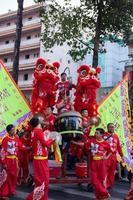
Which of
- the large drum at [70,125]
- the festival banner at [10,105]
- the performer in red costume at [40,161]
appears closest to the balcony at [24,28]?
the festival banner at [10,105]

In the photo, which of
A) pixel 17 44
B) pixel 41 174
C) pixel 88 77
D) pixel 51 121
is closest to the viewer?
pixel 41 174

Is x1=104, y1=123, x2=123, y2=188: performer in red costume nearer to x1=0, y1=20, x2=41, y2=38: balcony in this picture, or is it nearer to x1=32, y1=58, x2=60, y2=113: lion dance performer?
x1=32, y1=58, x2=60, y2=113: lion dance performer

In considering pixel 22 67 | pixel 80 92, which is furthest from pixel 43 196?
pixel 22 67

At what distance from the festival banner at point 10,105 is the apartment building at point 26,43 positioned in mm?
31121

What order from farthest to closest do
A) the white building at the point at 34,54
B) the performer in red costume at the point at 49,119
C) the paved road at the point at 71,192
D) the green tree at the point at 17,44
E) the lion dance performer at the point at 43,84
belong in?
1. the white building at the point at 34,54
2. the green tree at the point at 17,44
3. the lion dance performer at the point at 43,84
4. the performer in red costume at the point at 49,119
5. the paved road at the point at 71,192

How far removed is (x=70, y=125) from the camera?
9.07 meters

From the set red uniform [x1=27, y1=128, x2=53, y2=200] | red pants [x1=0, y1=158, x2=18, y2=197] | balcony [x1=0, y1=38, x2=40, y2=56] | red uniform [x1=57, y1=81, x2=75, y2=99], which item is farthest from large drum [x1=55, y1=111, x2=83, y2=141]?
balcony [x1=0, y1=38, x2=40, y2=56]

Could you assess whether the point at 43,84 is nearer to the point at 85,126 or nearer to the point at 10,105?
the point at 10,105

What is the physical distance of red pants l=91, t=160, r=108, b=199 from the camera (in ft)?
26.6

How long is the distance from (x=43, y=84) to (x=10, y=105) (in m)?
0.95

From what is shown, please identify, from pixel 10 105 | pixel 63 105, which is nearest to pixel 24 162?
pixel 10 105

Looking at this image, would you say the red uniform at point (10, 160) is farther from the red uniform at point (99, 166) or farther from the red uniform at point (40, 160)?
the red uniform at point (99, 166)

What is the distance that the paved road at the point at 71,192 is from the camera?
8943 mm

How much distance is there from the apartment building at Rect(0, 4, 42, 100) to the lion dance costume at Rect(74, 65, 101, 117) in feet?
101
